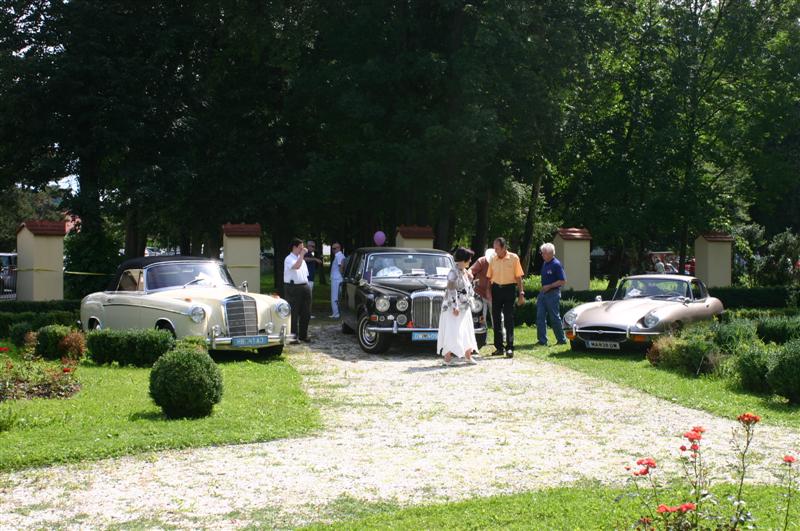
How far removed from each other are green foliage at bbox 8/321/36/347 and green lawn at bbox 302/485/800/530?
11271 millimetres

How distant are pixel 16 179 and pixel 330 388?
72.4ft

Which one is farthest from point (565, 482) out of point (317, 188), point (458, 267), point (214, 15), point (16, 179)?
point (16, 179)

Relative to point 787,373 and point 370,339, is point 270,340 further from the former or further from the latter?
point 787,373

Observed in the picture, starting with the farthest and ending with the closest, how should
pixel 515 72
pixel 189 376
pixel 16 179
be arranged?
1. pixel 16 179
2. pixel 515 72
3. pixel 189 376

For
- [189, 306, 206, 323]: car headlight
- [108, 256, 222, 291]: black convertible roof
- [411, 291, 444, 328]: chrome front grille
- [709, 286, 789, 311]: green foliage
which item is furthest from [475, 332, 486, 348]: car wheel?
[709, 286, 789, 311]: green foliage

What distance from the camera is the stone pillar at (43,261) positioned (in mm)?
20188

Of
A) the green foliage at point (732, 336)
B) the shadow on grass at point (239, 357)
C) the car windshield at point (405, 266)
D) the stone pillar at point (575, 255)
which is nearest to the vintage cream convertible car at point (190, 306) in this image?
the shadow on grass at point (239, 357)

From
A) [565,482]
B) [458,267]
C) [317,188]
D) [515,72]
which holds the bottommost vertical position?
[565,482]

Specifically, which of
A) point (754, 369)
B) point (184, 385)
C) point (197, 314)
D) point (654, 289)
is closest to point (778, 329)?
point (654, 289)

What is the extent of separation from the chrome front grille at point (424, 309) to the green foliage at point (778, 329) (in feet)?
18.0

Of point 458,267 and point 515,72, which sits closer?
point 458,267

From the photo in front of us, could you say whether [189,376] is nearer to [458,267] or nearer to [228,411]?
[228,411]

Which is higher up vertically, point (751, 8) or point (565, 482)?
point (751, 8)

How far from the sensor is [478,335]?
50.1 ft
